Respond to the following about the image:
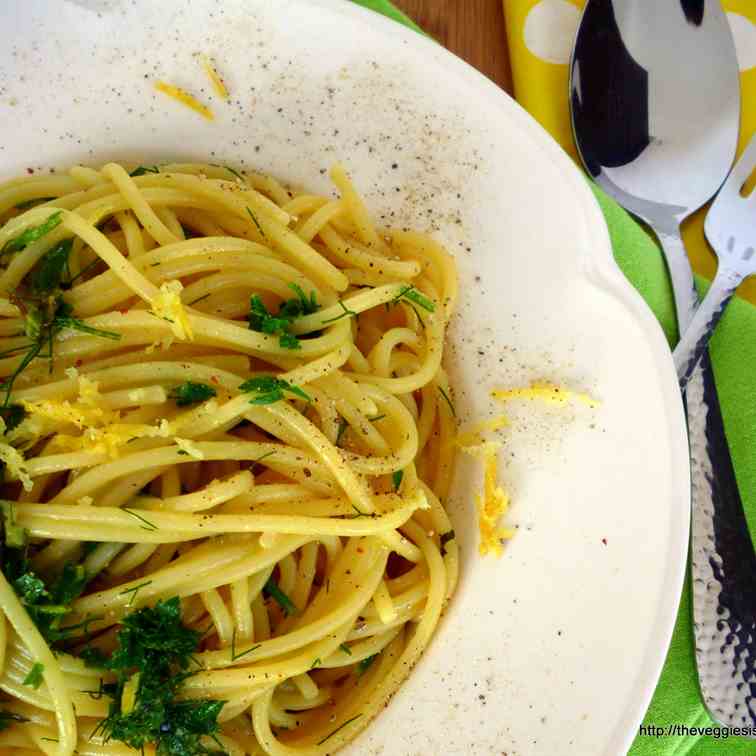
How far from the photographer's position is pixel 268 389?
6.37ft

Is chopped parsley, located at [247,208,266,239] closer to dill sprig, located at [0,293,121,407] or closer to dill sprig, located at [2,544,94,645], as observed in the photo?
dill sprig, located at [0,293,121,407]

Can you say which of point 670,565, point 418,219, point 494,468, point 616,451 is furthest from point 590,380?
point 418,219

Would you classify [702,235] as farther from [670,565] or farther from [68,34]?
[68,34]

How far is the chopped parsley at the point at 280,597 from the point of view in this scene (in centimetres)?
209

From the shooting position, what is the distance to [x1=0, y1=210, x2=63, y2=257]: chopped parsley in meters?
2.05

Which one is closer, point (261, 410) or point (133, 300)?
point (261, 410)

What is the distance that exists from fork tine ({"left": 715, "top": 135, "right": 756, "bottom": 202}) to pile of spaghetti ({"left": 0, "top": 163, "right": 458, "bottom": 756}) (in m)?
1.07

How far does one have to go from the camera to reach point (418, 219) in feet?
7.51

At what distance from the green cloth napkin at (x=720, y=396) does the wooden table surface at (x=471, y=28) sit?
323mm

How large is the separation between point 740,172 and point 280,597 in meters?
1.91

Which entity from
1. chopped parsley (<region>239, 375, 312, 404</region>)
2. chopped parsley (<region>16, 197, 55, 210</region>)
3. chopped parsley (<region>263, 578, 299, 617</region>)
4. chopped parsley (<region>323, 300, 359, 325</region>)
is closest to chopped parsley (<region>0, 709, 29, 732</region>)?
chopped parsley (<region>263, 578, 299, 617</region>)

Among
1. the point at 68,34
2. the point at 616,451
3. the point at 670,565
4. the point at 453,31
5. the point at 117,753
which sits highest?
the point at 68,34

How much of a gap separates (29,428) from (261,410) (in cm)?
50

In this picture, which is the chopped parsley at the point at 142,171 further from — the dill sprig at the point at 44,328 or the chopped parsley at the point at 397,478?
the chopped parsley at the point at 397,478
